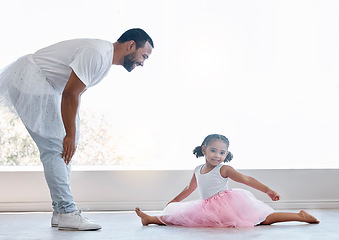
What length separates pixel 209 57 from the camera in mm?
3041

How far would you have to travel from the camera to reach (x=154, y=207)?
2.52 metres

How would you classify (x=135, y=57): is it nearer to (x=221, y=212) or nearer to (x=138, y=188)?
(x=221, y=212)

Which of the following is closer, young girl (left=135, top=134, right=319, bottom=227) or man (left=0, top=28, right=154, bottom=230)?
man (left=0, top=28, right=154, bottom=230)

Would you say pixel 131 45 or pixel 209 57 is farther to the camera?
pixel 209 57

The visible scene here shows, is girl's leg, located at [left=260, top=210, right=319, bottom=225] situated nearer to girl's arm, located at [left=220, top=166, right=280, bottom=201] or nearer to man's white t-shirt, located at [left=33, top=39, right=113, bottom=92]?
girl's arm, located at [left=220, top=166, right=280, bottom=201]

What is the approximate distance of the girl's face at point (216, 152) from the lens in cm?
209

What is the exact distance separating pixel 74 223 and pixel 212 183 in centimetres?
66

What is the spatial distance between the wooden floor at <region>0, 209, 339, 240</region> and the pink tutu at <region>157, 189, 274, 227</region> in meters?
0.06

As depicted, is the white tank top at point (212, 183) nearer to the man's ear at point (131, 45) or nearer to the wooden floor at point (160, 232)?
the wooden floor at point (160, 232)

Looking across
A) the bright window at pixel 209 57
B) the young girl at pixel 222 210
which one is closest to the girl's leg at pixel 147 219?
the young girl at pixel 222 210

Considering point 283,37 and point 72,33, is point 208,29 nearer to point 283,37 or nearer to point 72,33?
point 283,37

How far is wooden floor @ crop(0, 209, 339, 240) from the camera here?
1619mm

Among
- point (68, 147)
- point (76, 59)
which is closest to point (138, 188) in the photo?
point (68, 147)

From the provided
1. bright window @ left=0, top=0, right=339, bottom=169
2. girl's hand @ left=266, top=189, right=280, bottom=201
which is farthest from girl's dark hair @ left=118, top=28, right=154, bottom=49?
bright window @ left=0, top=0, right=339, bottom=169
